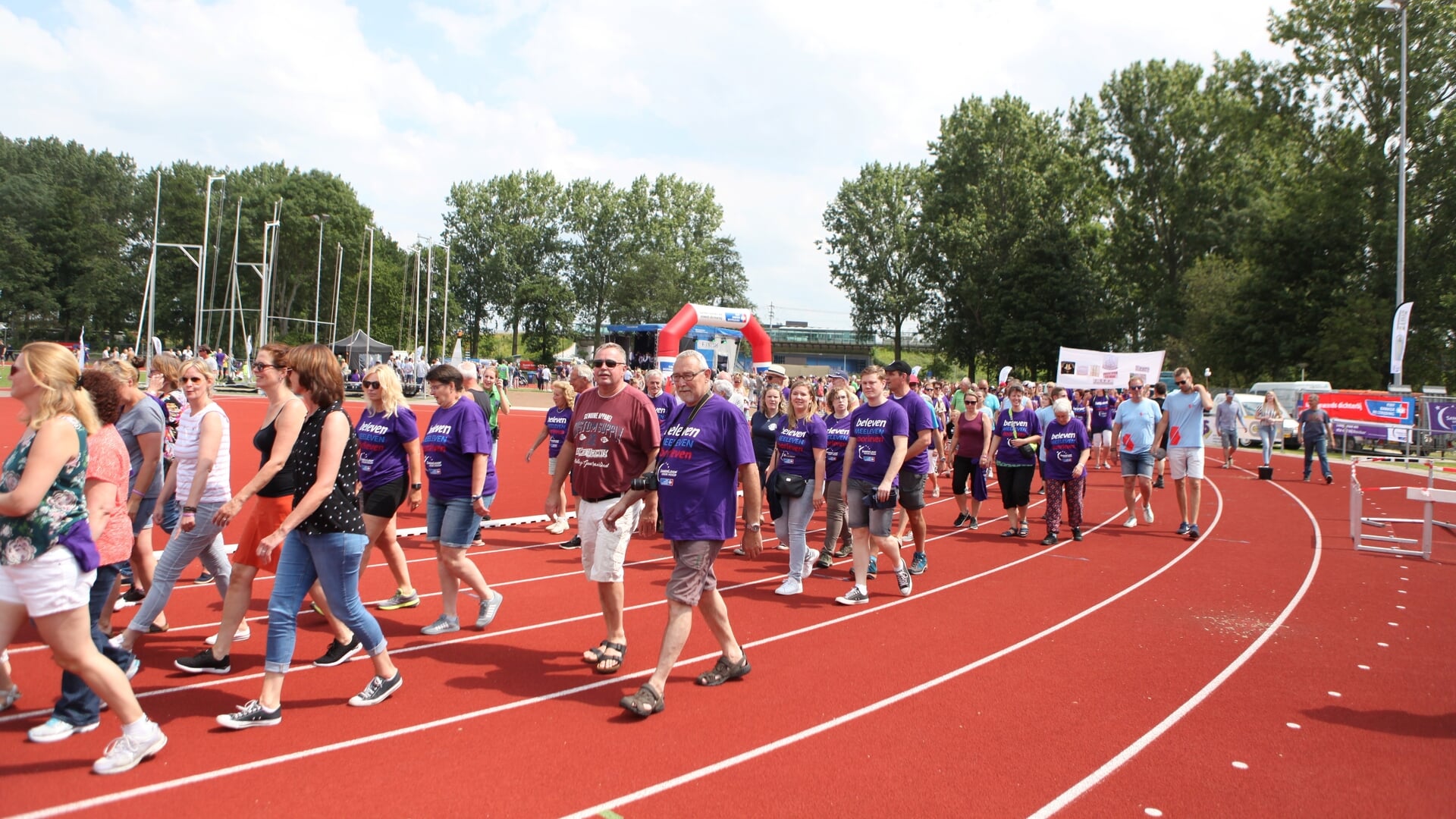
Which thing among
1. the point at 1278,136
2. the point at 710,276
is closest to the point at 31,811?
the point at 1278,136

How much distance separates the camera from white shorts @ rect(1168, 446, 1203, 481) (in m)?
11.4

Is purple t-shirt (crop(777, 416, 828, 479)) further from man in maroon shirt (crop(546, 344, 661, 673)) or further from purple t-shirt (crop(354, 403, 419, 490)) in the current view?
purple t-shirt (crop(354, 403, 419, 490))

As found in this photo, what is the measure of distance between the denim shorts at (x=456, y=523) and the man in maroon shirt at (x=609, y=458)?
0.90 meters

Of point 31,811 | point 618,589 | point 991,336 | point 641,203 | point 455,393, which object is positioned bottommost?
point 31,811

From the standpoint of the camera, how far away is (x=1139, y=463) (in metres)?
11.8

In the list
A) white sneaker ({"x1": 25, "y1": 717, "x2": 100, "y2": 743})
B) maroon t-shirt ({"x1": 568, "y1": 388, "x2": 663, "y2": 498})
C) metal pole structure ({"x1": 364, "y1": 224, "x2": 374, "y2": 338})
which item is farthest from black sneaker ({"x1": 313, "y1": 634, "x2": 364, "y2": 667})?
metal pole structure ({"x1": 364, "y1": 224, "x2": 374, "y2": 338})

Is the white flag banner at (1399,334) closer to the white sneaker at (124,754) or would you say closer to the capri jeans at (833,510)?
the capri jeans at (833,510)

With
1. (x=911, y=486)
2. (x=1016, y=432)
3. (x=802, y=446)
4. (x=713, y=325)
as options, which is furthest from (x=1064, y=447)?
(x=713, y=325)

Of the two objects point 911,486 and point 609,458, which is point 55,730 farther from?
point 911,486

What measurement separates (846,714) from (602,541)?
1.66 metres

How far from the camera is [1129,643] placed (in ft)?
21.0

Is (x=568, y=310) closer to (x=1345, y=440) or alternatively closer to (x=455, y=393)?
(x=1345, y=440)

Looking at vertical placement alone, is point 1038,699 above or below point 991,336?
below

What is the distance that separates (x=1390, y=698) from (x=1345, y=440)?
22.9 meters
